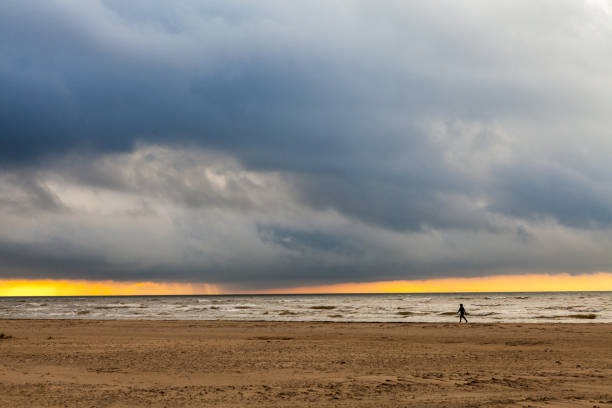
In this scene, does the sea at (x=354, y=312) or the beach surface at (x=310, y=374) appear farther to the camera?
the sea at (x=354, y=312)

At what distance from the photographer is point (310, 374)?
50.2ft

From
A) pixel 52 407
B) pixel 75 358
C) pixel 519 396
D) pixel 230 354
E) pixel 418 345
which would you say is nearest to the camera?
pixel 52 407

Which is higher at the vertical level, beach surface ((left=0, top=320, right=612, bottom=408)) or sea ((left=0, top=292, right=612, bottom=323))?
beach surface ((left=0, top=320, right=612, bottom=408))

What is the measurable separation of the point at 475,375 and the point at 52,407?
11.8m

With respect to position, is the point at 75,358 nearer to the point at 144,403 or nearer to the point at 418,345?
the point at 144,403

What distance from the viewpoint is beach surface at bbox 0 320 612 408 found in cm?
1169

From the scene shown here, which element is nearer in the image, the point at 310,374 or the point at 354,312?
the point at 310,374

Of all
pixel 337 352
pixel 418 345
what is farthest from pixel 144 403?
pixel 418 345

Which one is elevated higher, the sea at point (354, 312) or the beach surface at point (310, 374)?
the beach surface at point (310, 374)

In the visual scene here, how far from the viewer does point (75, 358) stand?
19.4 m

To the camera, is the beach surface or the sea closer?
the beach surface

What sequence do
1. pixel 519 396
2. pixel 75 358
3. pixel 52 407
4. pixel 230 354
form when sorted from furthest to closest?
1. pixel 230 354
2. pixel 75 358
3. pixel 519 396
4. pixel 52 407

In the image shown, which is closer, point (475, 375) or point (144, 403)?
point (144, 403)

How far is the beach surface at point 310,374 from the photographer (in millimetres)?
11688
